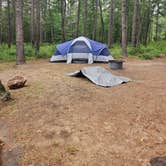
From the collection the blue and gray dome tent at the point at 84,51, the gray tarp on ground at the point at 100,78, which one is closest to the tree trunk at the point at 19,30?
the blue and gray dome tent at the point at 84,51

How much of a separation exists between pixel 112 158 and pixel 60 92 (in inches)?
106

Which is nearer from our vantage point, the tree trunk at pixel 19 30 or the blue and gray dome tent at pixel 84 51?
the tree trunk at pixel 19 30

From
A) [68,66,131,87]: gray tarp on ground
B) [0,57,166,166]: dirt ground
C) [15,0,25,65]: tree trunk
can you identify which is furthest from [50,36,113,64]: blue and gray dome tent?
[0,57,166,166]: dirt ground

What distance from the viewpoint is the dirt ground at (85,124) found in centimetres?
357

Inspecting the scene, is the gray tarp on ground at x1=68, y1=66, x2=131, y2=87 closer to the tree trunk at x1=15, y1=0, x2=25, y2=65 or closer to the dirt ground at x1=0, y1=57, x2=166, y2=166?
the dirt ground at x1=0, y1=57, x2=166, y2=166

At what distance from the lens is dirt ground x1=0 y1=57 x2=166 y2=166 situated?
140 inches

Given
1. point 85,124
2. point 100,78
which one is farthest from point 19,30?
point 85,124

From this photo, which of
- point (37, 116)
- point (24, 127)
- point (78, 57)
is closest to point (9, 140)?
point (24, 127)

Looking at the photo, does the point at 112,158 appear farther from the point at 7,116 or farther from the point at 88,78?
the point at 88,78

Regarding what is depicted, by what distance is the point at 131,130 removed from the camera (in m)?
4.15

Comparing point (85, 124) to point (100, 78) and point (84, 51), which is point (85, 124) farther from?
point (84, 51)

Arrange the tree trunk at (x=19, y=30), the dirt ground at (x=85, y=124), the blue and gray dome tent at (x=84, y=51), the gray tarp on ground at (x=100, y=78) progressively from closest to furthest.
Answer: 1. the dirt ground at (x=85, y=124)
2. the gray tarp on ground at (x=100, y=78)
3. the tree trunk at (x=19, y=30)
4. the blue and gray dome tent at (x=84, y=51)

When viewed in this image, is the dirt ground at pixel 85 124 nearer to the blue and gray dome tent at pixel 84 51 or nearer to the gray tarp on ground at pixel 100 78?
the gray tarp on ground at pixel 100 78

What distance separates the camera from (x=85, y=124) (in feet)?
14.2
